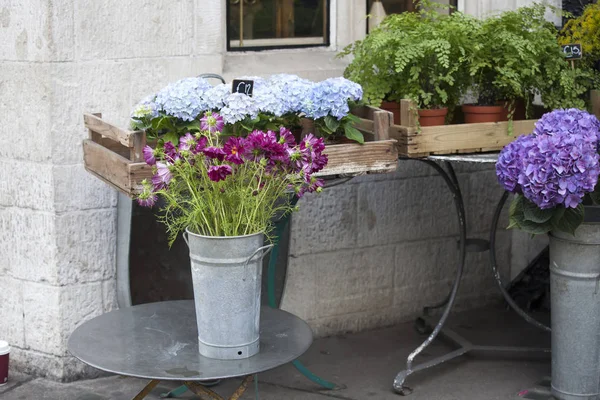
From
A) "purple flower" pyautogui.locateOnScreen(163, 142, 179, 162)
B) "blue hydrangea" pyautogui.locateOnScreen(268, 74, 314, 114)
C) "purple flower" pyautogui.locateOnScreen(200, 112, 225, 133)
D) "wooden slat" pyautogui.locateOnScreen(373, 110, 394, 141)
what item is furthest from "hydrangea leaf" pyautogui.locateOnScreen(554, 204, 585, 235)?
"purple flower" pyautogui.locateOnScreen(163, 142, 179, 162)

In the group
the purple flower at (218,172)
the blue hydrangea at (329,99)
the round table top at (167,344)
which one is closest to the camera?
the purple flower at (218,172)

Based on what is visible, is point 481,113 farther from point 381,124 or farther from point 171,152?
point 171,152

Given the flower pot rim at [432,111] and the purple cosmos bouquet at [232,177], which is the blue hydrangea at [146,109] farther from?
the flower pot rim at [432,111]

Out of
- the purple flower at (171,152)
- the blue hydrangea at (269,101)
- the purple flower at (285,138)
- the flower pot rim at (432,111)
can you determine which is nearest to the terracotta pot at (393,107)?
the flower pot rim at (432,111)

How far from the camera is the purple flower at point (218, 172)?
2.78 meters

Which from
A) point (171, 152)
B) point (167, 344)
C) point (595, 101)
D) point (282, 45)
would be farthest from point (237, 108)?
point (595, 101)

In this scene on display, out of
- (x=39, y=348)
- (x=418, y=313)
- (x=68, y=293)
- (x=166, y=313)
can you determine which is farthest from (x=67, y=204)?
(x=418, y=313)

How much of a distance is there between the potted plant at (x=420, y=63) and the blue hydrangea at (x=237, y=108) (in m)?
0.99

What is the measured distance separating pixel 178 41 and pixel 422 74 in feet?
3.48

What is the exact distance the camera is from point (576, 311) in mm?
4016

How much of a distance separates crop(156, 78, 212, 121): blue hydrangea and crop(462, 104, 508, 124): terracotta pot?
1.43 metres

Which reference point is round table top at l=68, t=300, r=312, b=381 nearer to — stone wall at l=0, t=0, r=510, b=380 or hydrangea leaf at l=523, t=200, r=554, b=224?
stone wall at l=0, t=0, r=510, b=380

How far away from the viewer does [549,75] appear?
432 cm

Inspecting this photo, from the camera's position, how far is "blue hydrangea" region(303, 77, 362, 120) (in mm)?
3469
